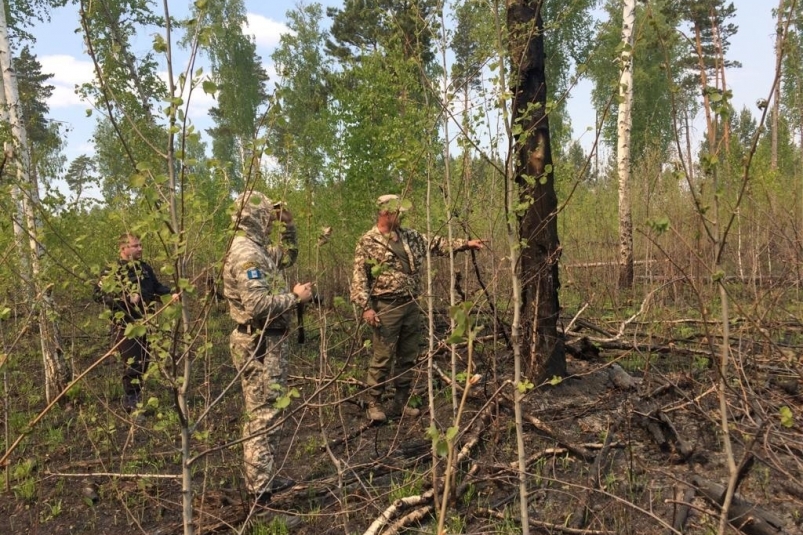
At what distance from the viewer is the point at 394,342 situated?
15.3 feet

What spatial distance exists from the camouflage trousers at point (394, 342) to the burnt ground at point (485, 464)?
39 cm

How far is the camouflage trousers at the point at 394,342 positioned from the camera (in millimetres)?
4605

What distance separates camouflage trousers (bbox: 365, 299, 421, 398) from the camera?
4.61 metres

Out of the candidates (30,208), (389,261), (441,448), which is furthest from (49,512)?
(441,448)

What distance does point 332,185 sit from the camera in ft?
24.6

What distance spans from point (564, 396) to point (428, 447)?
3.97ft

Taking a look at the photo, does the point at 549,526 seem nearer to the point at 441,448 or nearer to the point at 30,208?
the point at 441,448

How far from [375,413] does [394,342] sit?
0.62 m

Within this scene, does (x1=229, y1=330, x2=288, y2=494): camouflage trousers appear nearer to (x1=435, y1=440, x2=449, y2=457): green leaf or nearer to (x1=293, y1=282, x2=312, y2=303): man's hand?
(x1=293, y1=282, x2=312, y2=303): man's hand

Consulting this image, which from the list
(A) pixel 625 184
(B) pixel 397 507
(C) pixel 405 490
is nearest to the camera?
(B) pixel 397 507

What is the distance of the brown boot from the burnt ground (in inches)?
3.5

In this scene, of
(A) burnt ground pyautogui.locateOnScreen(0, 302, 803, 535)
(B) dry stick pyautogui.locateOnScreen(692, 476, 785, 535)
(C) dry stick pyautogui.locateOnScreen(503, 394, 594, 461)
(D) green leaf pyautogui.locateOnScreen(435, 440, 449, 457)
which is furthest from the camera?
(C) dry stick pyautogui.locateOnScreen(503, 394, 594, 461)

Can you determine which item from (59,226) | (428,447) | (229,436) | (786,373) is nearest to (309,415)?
(229,436)

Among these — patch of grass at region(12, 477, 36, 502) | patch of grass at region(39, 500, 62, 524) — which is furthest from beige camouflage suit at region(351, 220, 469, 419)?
patch of grass at region(12, 477, 36, 502)
